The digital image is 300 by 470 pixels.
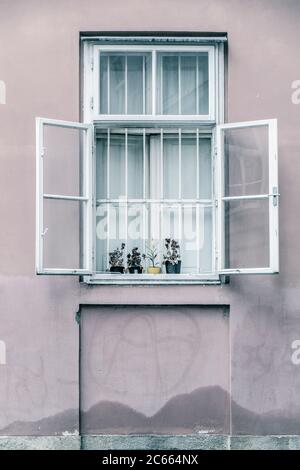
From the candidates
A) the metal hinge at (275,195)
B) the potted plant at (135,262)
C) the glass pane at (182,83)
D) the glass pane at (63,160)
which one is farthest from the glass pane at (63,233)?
the metal hinge at (275,195)

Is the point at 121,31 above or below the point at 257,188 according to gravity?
above

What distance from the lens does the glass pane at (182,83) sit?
30.7ft

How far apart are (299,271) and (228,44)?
1.94 meters

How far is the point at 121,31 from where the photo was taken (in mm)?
9211

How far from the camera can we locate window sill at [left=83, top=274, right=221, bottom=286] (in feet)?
29.9

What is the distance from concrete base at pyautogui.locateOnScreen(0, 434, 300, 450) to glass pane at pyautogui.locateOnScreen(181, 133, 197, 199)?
6.78 ft

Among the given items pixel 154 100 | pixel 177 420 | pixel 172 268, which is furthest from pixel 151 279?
pixel 154 100

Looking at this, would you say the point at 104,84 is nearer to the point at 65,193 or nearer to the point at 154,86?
the point at 154,86

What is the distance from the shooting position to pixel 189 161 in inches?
371

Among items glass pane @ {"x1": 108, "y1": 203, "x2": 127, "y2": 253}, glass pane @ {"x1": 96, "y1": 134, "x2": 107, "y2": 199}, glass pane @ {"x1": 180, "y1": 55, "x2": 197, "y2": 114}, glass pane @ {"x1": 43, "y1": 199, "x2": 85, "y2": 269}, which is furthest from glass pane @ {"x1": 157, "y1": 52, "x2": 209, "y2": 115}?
glass pane @ {"x1": 43, "y1": 199, "x2": 85, "y2": 269}

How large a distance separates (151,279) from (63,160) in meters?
1.19

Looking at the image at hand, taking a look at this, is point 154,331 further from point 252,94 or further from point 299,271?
point 252,94

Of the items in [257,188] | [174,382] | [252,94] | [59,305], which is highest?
[252,94]
